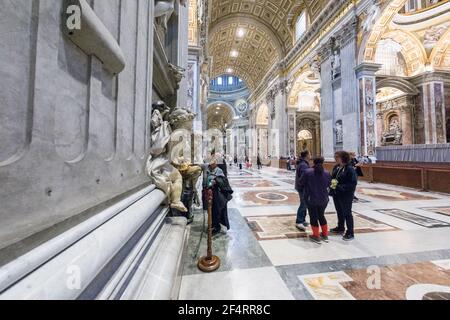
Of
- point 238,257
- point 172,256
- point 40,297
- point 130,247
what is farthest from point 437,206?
point 40,297

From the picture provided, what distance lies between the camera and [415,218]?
3691 millimetres

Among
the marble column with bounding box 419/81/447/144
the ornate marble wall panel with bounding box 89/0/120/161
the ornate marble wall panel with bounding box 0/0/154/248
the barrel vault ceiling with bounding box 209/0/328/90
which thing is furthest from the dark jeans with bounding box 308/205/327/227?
the marble column with bounding box 419/81/447/144

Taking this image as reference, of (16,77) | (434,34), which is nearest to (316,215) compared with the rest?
(16,77)

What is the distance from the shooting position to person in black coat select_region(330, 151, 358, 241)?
2783 mm

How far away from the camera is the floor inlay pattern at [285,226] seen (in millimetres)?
2916

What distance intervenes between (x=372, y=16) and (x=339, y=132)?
5.19 m

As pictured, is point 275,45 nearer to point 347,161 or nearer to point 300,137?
point 300,137

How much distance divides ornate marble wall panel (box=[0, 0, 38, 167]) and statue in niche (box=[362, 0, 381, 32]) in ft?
40.3

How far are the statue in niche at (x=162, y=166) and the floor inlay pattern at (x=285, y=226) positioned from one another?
4.20ft

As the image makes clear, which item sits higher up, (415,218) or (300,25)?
(300,25)

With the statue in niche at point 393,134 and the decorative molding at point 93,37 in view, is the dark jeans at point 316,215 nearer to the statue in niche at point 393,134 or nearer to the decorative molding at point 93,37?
the decorative molding at point 93,37

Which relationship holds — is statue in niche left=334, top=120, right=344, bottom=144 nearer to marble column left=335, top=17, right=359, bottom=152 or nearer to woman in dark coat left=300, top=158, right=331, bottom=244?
marble column left=335, top=17, right=359, bottom=152

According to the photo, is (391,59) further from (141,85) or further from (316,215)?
(141,85)

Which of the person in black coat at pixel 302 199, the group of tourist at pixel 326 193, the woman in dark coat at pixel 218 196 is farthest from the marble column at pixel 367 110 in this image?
the woman in dark coat at pixel 218 196
